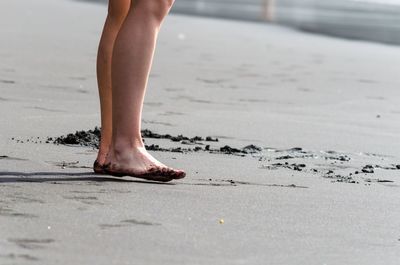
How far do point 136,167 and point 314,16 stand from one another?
59.6 ft

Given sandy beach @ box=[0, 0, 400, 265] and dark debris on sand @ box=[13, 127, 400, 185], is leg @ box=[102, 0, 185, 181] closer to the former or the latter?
sandy beach @ box=[0, 0, 400, 265]

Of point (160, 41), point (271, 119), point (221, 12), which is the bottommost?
point (271, 119)

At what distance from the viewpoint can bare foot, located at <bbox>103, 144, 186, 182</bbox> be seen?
461cm

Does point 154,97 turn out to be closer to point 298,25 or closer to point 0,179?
point 0,179

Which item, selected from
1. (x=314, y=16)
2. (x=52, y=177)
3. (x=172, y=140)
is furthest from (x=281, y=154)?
(x=314, y=16)

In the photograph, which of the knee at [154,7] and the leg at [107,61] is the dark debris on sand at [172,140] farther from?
the knee at [154,7]

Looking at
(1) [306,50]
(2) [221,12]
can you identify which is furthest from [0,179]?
(2) [221,12]

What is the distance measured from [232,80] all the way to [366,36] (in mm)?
7750

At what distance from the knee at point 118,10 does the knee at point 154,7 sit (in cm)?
17

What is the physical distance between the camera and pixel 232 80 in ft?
30.2

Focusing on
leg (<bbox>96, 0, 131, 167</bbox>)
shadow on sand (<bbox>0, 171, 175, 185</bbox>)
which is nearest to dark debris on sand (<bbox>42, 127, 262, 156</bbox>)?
leg (<bbox>96, 0, 131, 167</bbox>)

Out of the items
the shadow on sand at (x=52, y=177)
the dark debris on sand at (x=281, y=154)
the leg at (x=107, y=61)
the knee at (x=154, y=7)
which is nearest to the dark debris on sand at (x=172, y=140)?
the dark debris on sand at (x=281, y=154)

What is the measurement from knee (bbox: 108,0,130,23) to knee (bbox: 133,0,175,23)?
17cm

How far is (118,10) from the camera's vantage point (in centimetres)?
478
